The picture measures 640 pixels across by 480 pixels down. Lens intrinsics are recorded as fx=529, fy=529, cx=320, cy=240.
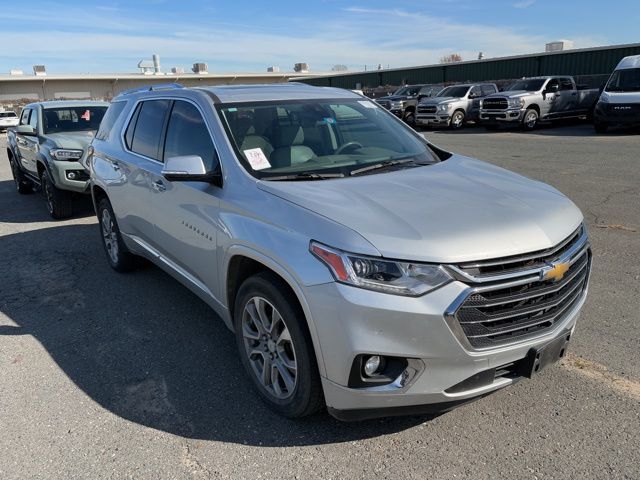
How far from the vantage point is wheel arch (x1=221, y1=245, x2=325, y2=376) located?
2.58 metres

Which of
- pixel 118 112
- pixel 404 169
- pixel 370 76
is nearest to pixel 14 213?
pixel 118 112

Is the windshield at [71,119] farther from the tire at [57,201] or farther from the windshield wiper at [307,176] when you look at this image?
the windshield wiper at [307,176]

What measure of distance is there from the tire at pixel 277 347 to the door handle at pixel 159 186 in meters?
1.35

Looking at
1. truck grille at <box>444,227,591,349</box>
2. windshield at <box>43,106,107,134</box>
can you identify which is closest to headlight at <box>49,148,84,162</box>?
windshield at <box>43,106,107,134</box>

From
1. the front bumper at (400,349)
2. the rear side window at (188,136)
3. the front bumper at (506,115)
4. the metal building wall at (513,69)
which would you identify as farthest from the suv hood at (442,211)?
the metal building wall at (513,69)

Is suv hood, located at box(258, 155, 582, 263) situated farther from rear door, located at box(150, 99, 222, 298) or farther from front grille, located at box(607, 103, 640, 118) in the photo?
front grille, located at box(607, 103, 640, 118)

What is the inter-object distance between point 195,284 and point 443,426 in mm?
1987

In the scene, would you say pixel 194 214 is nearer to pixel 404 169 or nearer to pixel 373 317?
pixel 404 169

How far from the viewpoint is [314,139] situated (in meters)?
3.81

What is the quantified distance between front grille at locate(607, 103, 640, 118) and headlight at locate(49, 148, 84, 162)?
1657cm

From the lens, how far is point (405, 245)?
244cm

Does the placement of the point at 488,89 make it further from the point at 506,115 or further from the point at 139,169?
the point at 139,169

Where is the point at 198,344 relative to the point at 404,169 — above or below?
below

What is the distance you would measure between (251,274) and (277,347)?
475 millimetres
